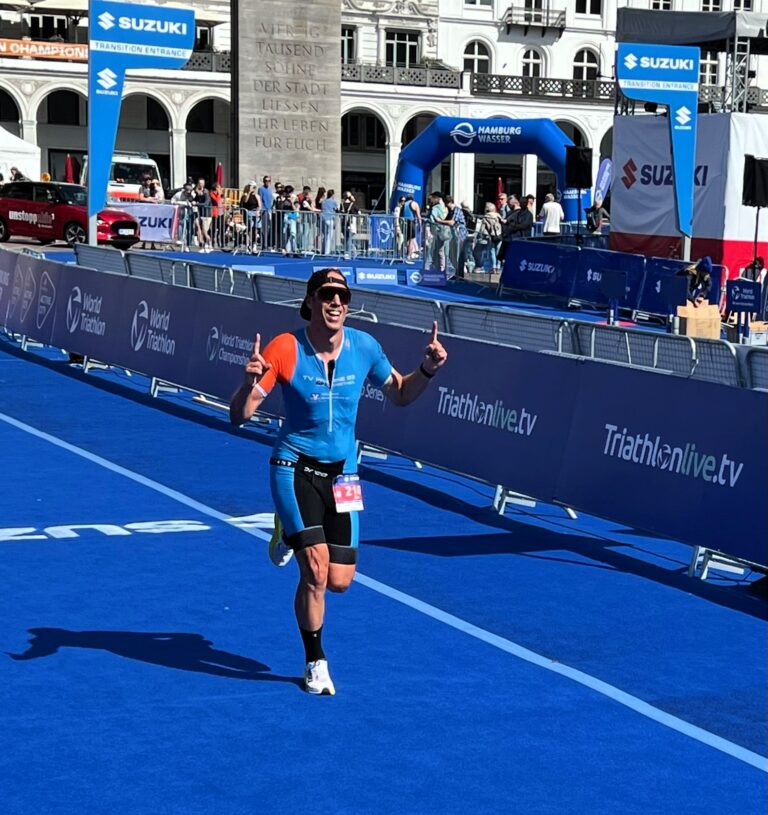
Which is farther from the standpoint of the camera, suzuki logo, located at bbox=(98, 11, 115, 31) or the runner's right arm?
suzuki logo, located at bbox=(98, 11, 115, 31)

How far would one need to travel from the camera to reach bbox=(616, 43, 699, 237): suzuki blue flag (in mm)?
25234

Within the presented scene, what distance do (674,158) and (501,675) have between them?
20.2m

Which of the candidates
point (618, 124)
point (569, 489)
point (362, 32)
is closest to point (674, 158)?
point (618, 124)

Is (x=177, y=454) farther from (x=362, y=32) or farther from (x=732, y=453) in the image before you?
(x=362, y=32)

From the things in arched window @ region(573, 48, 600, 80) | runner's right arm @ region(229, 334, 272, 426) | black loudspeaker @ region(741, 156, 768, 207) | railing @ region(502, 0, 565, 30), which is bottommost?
runner's right arm @ region(229, 334, 272, 426)

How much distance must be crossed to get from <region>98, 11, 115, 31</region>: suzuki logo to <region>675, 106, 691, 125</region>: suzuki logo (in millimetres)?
9724

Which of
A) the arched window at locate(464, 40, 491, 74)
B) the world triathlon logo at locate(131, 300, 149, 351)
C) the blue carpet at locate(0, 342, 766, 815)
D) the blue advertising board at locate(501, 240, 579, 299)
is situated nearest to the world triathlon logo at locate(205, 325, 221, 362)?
the world triathlon logo at locate(131, 300, 149, 351)

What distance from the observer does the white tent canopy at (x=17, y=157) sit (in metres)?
49.8

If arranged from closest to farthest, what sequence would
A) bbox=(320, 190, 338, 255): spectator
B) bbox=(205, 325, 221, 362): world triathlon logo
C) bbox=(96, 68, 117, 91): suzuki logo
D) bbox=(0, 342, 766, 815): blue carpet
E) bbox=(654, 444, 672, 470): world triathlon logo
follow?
bbox=(0, 342, 766, 815): blue carpet, bbox=(654, 444, 672, 470): world triathlon logo, bbox=(205, 325, 221, 362): world triathlon logo, bbox=(96, 68, 117, 91): suzuki logo, bbox=(320, 190, 338, 255): spectator

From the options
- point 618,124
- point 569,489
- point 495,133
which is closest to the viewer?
point 569,489

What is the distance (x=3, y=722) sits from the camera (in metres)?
6.91

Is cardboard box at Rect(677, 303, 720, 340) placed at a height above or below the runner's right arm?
below

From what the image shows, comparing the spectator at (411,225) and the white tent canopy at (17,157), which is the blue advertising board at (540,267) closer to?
the spectator at (411,225)

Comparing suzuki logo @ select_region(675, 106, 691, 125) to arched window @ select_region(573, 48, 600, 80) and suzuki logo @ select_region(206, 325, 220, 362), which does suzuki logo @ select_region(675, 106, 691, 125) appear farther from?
arched window @ select_region(573, 48, 600, 80)
